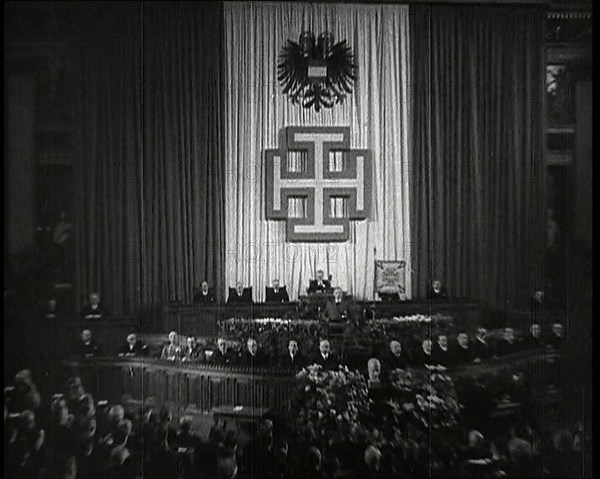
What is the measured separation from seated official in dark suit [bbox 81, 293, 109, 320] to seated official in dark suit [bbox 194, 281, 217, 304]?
404mm

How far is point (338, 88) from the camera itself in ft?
13.0

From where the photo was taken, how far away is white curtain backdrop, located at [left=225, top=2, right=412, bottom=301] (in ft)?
12.9

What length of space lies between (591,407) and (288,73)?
6.50ft

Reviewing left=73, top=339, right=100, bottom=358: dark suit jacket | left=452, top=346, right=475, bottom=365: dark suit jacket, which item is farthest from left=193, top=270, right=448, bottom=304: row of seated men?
left=73, top=339, right=100, bottom=358: dark suit jacket

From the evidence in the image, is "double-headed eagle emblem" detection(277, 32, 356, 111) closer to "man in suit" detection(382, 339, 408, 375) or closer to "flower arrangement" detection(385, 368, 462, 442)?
"man in suit" detection(382, 339, 408, 375)

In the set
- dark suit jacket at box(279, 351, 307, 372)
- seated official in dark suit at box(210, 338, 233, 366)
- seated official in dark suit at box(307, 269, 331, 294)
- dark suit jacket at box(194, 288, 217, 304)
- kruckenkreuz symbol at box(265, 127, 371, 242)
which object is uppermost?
kruckenkreuz symbol at box(265, 127, 371, 242)

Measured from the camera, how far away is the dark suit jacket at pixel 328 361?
3914 mm

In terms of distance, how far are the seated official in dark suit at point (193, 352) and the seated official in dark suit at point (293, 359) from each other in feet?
1.14

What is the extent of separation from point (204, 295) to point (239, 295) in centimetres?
15

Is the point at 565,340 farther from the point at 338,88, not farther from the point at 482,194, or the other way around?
the point at 338,88

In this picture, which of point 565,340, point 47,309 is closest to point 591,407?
point 565,340

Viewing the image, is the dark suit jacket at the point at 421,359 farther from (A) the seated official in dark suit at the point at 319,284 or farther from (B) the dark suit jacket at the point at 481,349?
(A) the seated official in dark suit at the point at 319,284

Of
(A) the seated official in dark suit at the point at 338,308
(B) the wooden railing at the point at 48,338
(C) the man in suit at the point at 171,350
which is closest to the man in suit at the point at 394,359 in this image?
(A) the seated official in dark suit at the point at 338,308

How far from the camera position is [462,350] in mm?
→ 3961
